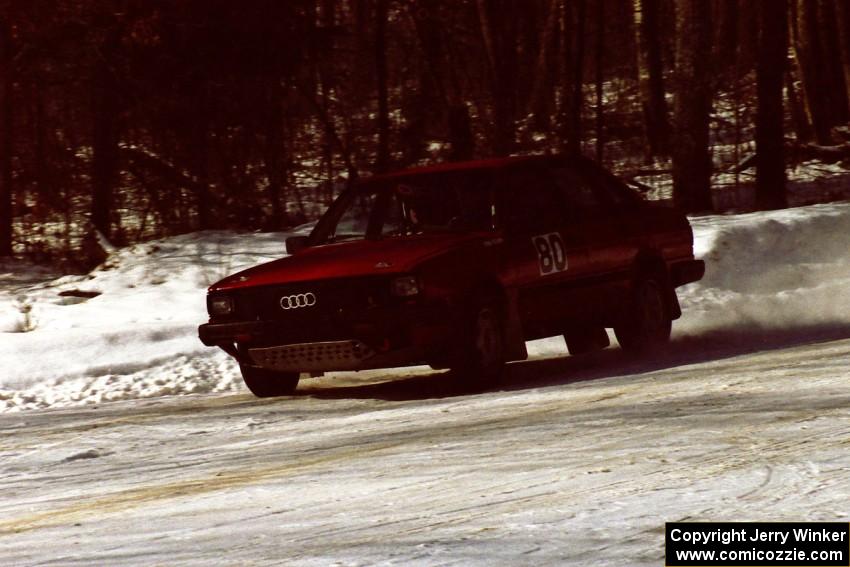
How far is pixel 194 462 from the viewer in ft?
25.9

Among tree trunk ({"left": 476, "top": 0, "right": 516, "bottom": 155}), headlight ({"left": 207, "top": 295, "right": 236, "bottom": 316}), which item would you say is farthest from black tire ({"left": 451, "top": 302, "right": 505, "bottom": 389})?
tree trunk ({"left": 476, "top": 0, "right": 516, "bottom": 155})

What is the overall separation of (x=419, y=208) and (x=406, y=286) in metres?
1.15

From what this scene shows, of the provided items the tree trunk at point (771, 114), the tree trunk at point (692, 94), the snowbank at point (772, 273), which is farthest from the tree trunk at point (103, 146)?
the tree trunk at point (771, 114)

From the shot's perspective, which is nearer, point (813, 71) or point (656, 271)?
point (656, 271)

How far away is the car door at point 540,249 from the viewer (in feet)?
35.1

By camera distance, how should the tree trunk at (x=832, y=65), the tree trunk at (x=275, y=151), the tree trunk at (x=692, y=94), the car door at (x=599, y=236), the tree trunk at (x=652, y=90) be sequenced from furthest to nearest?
the tree trunk at (x=832, y=65) → the tree trunk at (x=652, y=90) → the tree trunk at (x=275, y=151) → the tree trunk at (x=692, y=94) → the car door at (x=599, y=236)

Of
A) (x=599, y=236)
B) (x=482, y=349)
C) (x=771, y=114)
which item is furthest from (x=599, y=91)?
(x=482, y=349)

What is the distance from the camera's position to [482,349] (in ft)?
33.4

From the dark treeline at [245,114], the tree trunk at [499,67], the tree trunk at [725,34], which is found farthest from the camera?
the tree trunk at [725,34]

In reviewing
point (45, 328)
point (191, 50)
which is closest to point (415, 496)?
point (45, 328)

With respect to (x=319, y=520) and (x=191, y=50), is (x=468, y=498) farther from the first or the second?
(x=191, y=50)

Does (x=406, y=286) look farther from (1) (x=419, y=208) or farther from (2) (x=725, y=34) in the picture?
(2) (x=725, y=34)

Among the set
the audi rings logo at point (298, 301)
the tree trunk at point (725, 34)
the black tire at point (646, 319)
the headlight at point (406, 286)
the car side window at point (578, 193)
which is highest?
the tree trunk at point (725, 34)

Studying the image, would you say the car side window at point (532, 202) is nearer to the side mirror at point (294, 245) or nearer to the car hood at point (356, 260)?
the car hood at point (356, 260)
